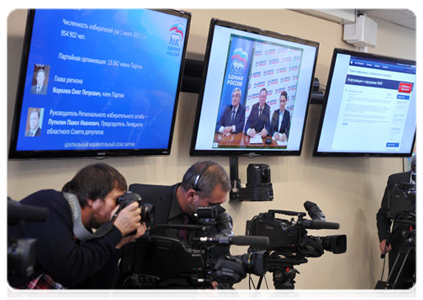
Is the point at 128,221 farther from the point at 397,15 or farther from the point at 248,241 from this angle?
the point at 397,15

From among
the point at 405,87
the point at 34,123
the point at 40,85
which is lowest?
the point at 34,123

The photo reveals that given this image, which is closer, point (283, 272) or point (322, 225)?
point (322, 225)

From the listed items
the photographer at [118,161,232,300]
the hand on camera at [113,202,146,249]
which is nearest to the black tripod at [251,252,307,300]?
the photographer at [118,161,232,300]

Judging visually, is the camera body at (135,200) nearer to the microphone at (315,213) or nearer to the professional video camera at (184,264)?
the professional video camera at (184,264)

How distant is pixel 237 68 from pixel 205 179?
1.25 metres

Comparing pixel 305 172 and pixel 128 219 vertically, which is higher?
pixel 305 172

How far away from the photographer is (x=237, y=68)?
12.8 feet

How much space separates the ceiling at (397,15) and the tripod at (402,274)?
6.20 feet

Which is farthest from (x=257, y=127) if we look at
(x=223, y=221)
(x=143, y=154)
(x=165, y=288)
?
(x=165, y=288)

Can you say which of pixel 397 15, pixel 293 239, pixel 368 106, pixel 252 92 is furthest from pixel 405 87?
pixel 293 239

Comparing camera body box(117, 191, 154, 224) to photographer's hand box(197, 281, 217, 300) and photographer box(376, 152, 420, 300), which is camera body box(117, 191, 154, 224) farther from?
photographer box(376, 152, 420, 300)

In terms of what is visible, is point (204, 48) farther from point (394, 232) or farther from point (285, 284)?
point (394, 232)

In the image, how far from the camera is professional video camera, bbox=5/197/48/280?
5.24ft

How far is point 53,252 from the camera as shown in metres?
2.09
